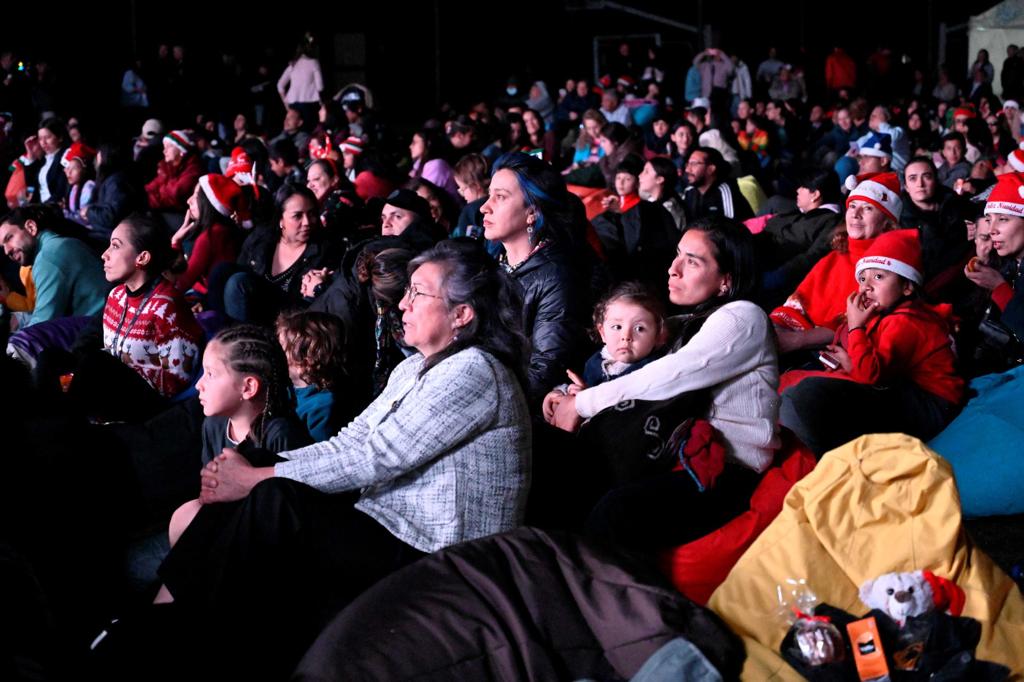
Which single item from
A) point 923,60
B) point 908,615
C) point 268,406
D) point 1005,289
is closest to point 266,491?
point 268,406

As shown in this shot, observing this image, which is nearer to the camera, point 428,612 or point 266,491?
point 428,612

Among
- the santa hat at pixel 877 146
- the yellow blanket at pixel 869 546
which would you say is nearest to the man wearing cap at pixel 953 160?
the santa hat at pixel 877 146

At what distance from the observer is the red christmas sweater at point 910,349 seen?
16.4 ft

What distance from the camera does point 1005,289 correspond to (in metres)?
5.63

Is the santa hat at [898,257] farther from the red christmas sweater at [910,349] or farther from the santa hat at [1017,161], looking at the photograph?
the santa hat at [1017,161]

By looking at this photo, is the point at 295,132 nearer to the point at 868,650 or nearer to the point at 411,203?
the point at 411,203

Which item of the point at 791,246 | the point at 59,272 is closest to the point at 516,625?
the point at 59,272

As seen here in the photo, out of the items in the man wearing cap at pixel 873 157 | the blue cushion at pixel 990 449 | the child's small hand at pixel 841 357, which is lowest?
the blue cushion at pixel 990 449

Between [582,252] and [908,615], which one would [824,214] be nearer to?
[582,252]

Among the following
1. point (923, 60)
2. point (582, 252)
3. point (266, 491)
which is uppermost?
point (923, 60)

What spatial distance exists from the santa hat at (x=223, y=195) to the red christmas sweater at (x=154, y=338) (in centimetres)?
208

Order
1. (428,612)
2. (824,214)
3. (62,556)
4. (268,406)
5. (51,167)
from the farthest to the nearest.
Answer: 1. (51,167)
2. (824,214)
3. (268,406)
4. (62,556)
5. (428,612)

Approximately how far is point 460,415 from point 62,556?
1.12 metres

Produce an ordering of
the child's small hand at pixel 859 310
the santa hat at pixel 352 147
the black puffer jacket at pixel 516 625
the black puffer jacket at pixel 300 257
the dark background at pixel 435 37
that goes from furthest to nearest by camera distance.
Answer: the dark background at pixel 435 37
the santa hat at pixel 352 147
the black puffer jacket at pixel 300 257
the child's small hand at pixel 859 310
the black puffer jacket at pixel 516 625
